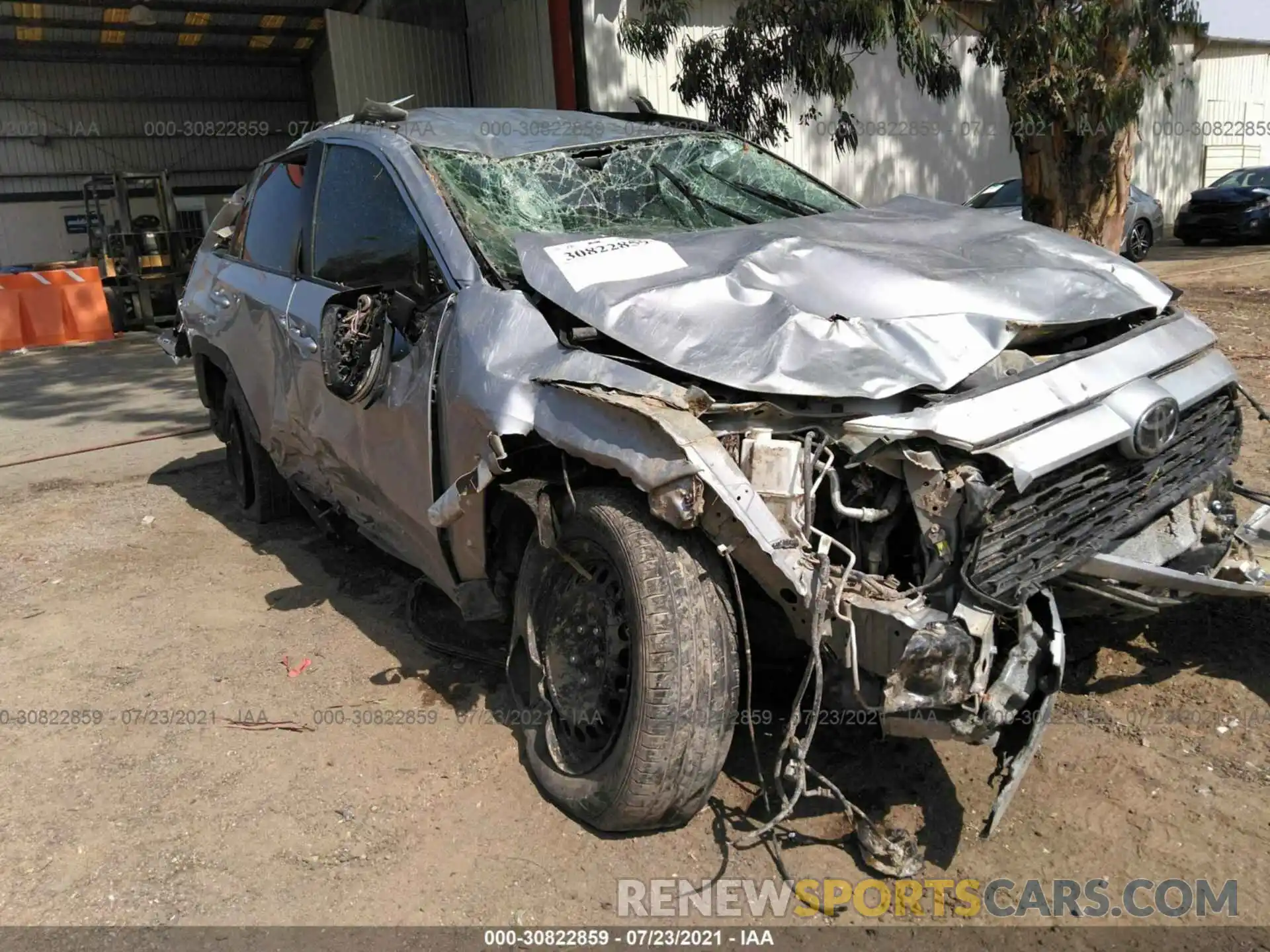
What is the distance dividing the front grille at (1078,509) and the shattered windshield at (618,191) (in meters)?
1.67

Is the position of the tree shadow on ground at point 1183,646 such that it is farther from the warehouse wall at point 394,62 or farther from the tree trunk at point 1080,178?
the warehouse wall at point 394,62

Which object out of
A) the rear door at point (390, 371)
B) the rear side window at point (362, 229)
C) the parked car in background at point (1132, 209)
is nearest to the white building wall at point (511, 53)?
the parked car in background at point (1132, 209)

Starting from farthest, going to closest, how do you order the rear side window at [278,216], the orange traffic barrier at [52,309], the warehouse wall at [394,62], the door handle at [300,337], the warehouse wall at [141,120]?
the warehouse wall at [141,120]
the orange traffic barrier at [52,309]
the warehouse wall at [394,62]
the rear side window at [278,216]
the door handle at [300,337]

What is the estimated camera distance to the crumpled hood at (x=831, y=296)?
271cm

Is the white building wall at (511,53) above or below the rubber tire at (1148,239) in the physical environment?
above

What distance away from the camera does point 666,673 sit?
2607 millimetres

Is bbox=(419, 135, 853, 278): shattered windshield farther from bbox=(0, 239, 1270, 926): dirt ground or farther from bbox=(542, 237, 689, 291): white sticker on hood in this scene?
bbox=(0, 239, 1270, 926): dirt ground

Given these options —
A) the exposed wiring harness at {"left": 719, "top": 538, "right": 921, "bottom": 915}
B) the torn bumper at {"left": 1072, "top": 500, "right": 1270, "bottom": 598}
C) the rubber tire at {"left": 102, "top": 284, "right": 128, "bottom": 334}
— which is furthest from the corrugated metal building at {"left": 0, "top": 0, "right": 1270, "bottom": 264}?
the exposed wiring harness at {"left": 719, "top": 538, "right": 921, "bottom": 915}

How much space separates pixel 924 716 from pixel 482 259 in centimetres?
194

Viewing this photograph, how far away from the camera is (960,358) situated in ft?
8.86

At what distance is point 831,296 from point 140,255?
1588cm

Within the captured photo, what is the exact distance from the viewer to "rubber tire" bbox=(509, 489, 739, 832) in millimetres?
2617

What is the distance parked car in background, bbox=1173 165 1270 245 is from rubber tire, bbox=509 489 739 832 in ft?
59.9

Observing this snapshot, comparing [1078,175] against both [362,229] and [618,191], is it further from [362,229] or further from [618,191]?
[362,229]
